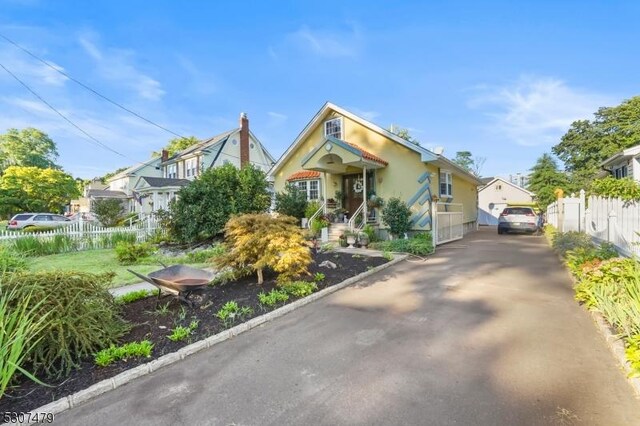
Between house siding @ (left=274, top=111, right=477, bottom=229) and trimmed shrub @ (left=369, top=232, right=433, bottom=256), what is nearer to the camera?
trimmed shrub @ (left=369, top=232, right=433, bottom=256)

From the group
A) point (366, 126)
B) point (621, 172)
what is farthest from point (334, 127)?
point (621, 172)

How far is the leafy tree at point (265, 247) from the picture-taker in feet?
19.9

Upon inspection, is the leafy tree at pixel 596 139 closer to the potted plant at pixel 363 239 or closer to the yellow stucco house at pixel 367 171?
the yellow stucco house at pixel 367 171

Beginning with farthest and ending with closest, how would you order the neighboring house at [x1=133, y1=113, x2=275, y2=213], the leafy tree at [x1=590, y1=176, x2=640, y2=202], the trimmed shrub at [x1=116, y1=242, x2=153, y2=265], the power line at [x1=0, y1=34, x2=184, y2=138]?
the neighboring house at [x1=133, y1=113, x2=275, y2=213]
the power line at [x1=0, y1=34, x2=184, y2=138]
the trimmed shrub at [x1=116, y1=242, x2=153, y2=265]
the leafy tree at [x1=590, y1=176, x2=640, y2=202]

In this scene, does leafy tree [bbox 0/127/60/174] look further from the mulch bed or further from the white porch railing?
the white porch railing

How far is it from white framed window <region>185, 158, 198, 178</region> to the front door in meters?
18.5

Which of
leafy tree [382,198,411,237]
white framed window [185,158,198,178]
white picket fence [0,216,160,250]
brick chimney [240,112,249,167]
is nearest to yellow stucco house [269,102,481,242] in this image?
leafy tree [382,198,411,237]

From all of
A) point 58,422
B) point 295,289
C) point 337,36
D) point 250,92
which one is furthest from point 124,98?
point 58,422

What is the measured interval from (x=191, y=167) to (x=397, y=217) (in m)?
23.7

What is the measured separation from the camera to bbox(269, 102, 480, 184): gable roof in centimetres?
1280

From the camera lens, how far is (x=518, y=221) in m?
17.6

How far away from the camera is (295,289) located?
6.02m

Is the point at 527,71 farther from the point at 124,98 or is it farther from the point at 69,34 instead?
the point at 124,98

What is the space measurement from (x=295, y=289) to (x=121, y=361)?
311cm
